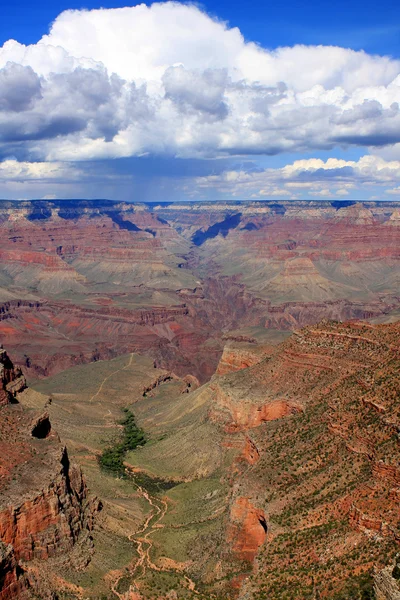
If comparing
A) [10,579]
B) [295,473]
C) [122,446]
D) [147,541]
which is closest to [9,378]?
[122,446]

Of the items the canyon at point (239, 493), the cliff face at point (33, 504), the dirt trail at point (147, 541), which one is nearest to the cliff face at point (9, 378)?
the canyon at point (239, 493)

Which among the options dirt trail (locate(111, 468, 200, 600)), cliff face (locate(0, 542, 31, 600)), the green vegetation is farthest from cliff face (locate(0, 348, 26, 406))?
cliff face (locate(0, 542, 31, 600))

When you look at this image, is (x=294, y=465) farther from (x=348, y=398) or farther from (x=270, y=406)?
(x=270, y=406)

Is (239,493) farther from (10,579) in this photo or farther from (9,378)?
(9,378)

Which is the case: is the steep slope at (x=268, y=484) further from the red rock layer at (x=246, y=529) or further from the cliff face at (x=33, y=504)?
the cliff face at (x=33, y=504)

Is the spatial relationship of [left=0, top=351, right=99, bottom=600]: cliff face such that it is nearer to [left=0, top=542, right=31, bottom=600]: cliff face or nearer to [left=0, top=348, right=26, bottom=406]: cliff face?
[left=0, top=542, right=31, bottom=600]: cliff face

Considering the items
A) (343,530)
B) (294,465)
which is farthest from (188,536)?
(343,530)
